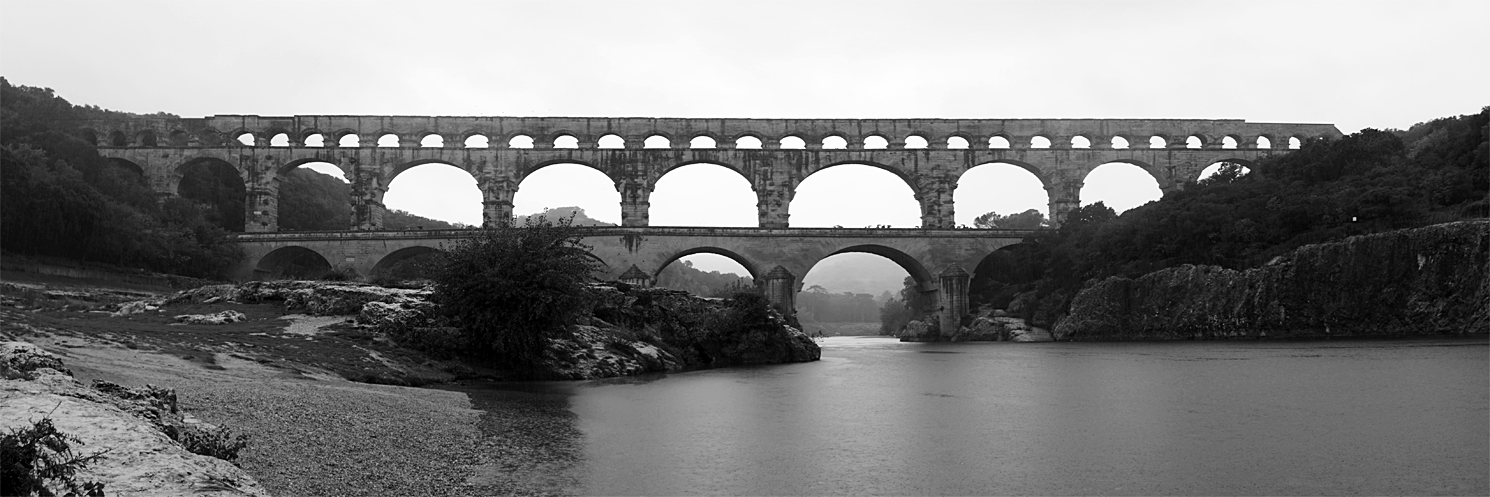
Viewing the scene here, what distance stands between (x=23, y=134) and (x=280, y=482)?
54.8 metres

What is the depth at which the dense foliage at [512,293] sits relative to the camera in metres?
21.2

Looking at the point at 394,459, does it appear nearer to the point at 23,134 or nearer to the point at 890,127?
the point at 890,127

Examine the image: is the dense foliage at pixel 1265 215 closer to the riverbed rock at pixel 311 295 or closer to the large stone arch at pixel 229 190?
the riverbed rock at pixel 311 295

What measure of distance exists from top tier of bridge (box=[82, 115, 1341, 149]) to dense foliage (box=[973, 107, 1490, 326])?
577cm

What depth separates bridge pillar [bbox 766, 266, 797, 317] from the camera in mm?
48188

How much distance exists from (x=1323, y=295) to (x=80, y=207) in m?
47.4

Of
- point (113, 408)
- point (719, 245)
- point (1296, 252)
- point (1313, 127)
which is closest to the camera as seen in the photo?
point (113, 408)

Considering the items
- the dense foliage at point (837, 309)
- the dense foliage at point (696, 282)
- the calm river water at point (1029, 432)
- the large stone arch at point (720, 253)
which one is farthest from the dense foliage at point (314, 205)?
the dense foliage at point (837, 309)

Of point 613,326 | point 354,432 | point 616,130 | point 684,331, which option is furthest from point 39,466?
point 616,130

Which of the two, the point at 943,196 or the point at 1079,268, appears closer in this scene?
the point at 1079,268

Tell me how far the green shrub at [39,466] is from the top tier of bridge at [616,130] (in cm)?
5056

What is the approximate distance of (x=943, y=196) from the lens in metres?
55.5

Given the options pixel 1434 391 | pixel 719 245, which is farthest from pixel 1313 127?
pixel 1434 391

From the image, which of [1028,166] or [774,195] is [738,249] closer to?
[774,195]
